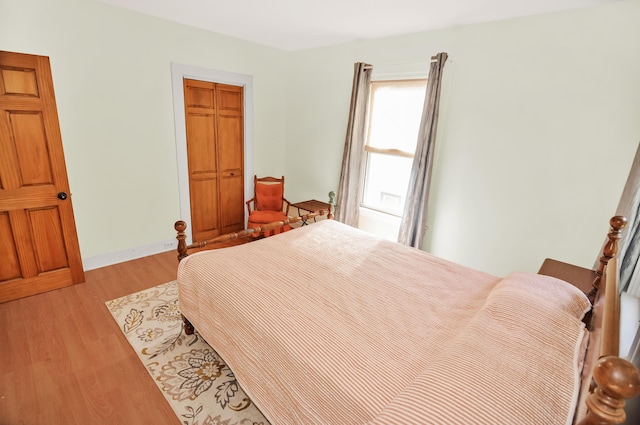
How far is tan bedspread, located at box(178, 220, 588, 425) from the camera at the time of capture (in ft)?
3.36

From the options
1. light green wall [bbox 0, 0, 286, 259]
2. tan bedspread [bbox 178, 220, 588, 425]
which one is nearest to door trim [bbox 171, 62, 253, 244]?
light green wall [bbox 0, 0, 286, 259]

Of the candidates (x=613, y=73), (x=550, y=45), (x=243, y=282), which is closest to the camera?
(x=243, y=282)

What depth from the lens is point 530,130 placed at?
253 cm

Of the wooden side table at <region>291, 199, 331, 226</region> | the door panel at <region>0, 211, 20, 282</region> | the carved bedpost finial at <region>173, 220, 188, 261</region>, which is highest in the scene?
the carved bedpost finial at <region>173, 220, 188, 261</region>

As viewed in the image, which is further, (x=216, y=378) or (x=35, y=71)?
(x=35, y=71)

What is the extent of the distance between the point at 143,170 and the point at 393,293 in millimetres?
3142

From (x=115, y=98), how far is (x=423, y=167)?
131 inches

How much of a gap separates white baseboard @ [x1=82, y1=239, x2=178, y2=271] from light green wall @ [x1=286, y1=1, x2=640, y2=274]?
329 cm

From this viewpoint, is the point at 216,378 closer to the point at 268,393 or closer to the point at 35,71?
the point at 268,393

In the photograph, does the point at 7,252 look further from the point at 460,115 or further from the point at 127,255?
the point at 460,115

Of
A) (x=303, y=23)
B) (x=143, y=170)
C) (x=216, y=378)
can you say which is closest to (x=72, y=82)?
(x=143, y=170)

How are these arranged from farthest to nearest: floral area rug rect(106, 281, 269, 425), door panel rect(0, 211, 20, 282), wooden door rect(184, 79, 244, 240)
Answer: wooden door rect(184, 79, 244, 240) → door panel rect(0, 211, 20, 282) → floral area rug rect(106, 281, 269, 425)

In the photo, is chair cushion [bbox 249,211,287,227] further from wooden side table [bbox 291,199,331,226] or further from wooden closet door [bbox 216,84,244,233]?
wooden closet door [bbox 216,84,244,233]

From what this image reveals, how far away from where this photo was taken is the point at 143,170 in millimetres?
3418
